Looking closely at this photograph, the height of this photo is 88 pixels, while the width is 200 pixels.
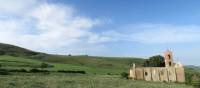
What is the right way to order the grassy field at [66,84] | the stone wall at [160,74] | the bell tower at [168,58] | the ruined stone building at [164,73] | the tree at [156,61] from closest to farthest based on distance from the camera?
1. the grassy field at [66,84]
2. the stone wall at [160,74]
3. the ruined stone building at [164,73]
4. the bell tower at [168,58]
5. the tree at [156,61]

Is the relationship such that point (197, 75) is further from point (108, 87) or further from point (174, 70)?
point (108, 87)

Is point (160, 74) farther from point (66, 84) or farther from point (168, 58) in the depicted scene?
point (66, 84)

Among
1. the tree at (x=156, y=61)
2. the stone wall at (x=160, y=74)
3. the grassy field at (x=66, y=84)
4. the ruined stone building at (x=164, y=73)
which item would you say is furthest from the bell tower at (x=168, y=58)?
the grassy field at (x=66, y=84)

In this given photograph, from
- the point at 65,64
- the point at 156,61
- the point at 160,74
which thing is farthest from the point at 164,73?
the point at 65,64

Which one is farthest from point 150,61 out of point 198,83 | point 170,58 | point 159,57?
point 198,83

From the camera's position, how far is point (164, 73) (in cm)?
6147

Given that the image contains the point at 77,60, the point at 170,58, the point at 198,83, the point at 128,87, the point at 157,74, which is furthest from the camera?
the point at 77,60

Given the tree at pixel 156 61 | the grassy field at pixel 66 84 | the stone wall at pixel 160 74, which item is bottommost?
the grassy field at pixel 66 84

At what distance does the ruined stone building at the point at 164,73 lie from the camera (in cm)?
5812

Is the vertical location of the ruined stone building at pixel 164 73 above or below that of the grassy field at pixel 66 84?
above

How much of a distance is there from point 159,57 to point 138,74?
16.9 meters

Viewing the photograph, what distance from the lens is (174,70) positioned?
2315 inches

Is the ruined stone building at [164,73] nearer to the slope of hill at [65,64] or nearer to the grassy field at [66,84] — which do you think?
the grassy field at [66,84]

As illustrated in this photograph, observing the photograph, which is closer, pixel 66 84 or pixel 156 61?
pixel 66 84
